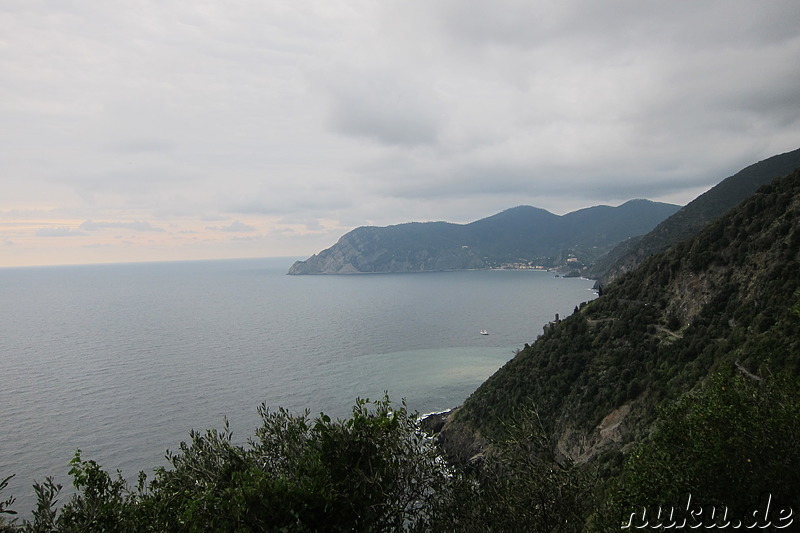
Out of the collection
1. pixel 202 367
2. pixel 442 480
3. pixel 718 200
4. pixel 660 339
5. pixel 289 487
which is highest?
pixel 718 200

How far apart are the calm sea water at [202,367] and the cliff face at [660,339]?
50.2 feet

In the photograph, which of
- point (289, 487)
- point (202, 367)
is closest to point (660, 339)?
point (289, 487)

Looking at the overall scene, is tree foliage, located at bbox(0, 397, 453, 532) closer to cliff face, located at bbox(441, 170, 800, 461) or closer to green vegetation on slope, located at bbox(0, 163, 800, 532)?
green vegetation on slope, located at bbox(0, 163, 800, 532)

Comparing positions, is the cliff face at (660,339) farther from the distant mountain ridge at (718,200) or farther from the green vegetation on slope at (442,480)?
the distant mountain ridge at (718,200)

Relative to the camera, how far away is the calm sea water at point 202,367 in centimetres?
4853

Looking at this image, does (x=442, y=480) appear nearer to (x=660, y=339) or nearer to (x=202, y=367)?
(x=660, y=339)

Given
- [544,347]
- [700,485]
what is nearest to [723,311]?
[544,347]

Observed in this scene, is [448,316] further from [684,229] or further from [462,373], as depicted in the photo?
[684,229]

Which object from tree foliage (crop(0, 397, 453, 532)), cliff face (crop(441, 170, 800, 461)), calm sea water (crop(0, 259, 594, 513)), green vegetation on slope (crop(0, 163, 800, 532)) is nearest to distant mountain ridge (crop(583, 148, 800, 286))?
calm sea water (crop(0, 259, 594, 513))

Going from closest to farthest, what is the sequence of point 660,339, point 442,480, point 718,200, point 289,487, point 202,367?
1. point 289,487
2. point 442,480
3. point 660,339
4. point 202,367
5. point 718,200

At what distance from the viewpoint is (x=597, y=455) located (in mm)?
35125

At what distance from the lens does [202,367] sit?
7644 cm

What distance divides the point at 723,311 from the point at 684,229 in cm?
10767

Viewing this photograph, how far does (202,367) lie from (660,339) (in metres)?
69.1
